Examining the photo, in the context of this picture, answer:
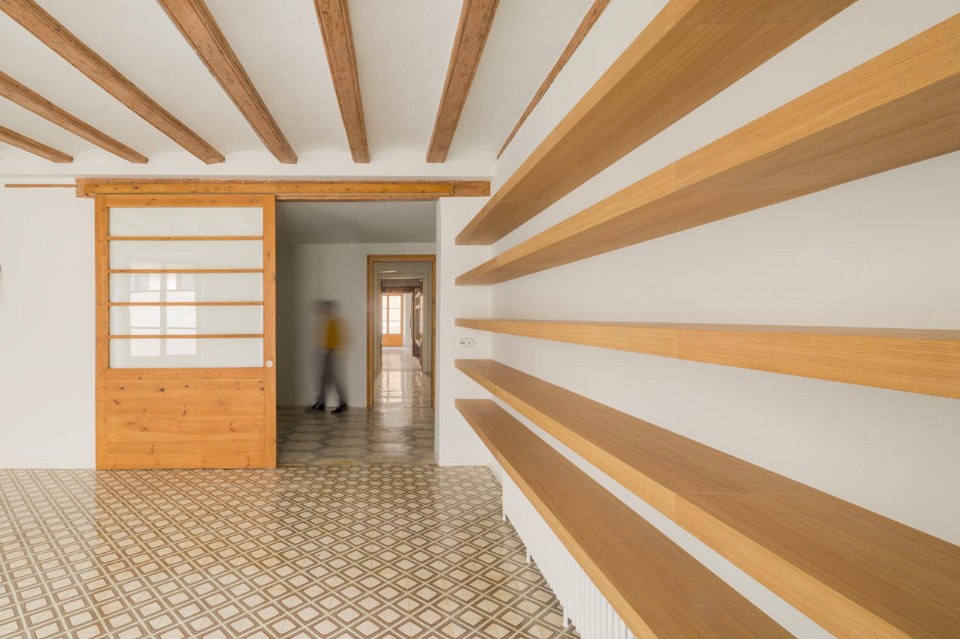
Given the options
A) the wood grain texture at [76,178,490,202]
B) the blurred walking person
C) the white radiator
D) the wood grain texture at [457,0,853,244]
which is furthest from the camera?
the blurred walking person

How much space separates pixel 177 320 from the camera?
13.8ft

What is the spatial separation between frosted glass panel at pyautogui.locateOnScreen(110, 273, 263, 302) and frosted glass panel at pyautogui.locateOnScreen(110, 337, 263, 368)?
37 centimetres

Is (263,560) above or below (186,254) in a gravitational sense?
below

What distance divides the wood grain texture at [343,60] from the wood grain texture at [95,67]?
1159 millimetres

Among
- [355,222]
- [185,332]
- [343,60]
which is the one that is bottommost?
[185,332]

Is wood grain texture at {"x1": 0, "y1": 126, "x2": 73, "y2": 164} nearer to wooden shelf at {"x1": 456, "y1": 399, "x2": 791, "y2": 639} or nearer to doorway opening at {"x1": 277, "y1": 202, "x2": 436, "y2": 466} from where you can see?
doorway opening at {"x1": 277, "y1": 202, "x2": 436, "y2": 466}

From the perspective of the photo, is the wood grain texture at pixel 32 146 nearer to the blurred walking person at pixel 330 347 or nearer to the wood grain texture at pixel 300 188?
the wood grain texture at pixel 300 188

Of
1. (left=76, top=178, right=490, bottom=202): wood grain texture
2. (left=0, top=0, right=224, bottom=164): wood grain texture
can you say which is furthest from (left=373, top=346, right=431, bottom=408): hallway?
(left=0, top=0, right=224, bottom=164): wood grain texture

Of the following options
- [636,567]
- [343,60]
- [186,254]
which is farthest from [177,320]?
[636,567]

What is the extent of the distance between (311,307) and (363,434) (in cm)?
247

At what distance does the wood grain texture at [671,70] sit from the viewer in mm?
843

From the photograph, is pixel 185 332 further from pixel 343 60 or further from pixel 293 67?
pixel 343 60

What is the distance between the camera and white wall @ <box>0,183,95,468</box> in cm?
415

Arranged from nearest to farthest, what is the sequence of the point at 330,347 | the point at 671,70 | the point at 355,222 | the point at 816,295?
the point at 816,295, the point at 671,70, the point at 355,222, the point at 330,347
